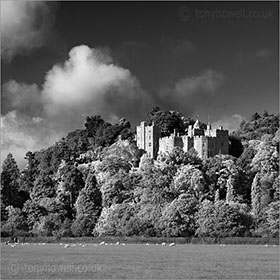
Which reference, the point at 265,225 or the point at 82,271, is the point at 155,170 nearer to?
the point at 265,225

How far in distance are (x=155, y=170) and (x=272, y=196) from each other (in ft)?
49.9

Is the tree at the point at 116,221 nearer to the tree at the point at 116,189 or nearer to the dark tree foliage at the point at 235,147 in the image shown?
the tree at the point at 116,189

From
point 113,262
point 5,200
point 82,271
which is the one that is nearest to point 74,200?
point 5,200

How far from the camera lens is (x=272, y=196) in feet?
263

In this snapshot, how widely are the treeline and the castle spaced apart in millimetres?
2206

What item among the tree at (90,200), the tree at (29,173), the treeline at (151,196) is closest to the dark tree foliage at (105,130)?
the treeline at (151,196)

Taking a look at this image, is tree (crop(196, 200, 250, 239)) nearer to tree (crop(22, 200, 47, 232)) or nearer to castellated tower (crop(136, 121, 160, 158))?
tree (crop(22, 200, 47, 232))

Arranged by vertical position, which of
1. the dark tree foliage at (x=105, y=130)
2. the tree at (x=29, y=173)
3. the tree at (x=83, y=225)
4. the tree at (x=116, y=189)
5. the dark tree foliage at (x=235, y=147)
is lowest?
the tree at (x=83, y=225)

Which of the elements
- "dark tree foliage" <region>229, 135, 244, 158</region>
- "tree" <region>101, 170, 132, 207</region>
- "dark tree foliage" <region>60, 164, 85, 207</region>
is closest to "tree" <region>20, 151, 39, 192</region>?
"dark tree foliage" <region>60, 164, 85, 207</region>

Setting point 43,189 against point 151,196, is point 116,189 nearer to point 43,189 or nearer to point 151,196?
point 151,196

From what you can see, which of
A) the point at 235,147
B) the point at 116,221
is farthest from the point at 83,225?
the point at 235,147

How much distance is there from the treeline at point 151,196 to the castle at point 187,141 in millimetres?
2206

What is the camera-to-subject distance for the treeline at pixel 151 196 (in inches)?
2862

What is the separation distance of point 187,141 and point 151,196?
24.0 m
